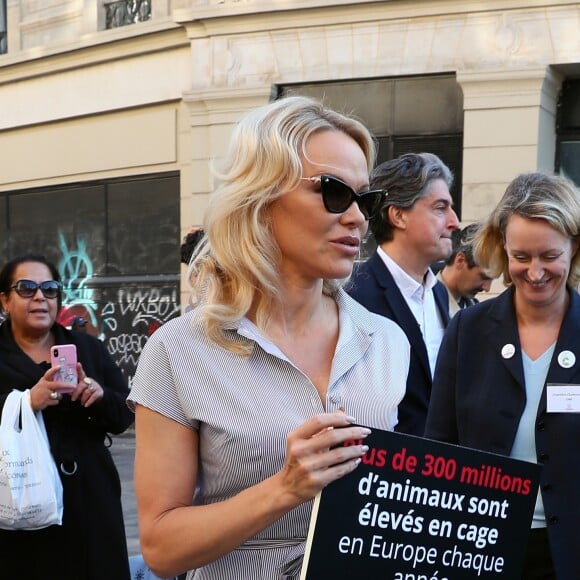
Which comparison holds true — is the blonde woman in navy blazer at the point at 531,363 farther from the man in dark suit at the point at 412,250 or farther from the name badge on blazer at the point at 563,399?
the man in dark suit at the point at 412,250

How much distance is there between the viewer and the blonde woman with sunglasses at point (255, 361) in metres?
2.21

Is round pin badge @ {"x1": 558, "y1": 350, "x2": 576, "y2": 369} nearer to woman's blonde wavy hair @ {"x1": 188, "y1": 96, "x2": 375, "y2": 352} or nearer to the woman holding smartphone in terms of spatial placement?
woman's blonde wavy hair @ {"x1": 188, "y1": 96, "x2": 375, "y2": 352}

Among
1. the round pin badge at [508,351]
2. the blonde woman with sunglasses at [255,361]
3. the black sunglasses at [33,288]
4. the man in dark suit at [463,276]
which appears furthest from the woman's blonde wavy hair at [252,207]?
the man in dark suit at [463,276]

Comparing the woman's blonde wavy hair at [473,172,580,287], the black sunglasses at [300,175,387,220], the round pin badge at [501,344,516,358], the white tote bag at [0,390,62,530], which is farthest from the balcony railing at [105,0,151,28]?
the black sunglasses at [300,175,387,220]

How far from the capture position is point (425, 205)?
190 inches

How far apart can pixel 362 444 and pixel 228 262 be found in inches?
21.2

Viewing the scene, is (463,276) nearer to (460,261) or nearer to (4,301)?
(460,261)

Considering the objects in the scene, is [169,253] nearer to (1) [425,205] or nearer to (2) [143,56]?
(2) [143,56]

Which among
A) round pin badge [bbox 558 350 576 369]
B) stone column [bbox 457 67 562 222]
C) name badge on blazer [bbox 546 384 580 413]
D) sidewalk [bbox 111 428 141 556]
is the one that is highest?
stone column [bbox 457 67 562 222]

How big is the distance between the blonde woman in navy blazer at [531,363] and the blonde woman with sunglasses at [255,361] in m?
1.04

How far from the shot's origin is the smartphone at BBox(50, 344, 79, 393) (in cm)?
479

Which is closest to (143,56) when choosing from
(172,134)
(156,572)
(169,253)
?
(172,134)

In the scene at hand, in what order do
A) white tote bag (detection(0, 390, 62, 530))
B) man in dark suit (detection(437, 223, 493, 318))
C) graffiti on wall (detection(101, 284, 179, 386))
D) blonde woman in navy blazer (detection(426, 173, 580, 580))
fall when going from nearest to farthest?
blonde woman in navy blazer (detection(426, 173, 580, 580)) < white tote bag (detection(0, 390, 62, 530)) < man in dark suit (detection(437, 223, 493, 318)) < graffiti on wall (detection(101, 284, 179, 386))

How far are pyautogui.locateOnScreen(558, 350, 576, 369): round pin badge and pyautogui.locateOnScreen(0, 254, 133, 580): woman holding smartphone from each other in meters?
2.34
